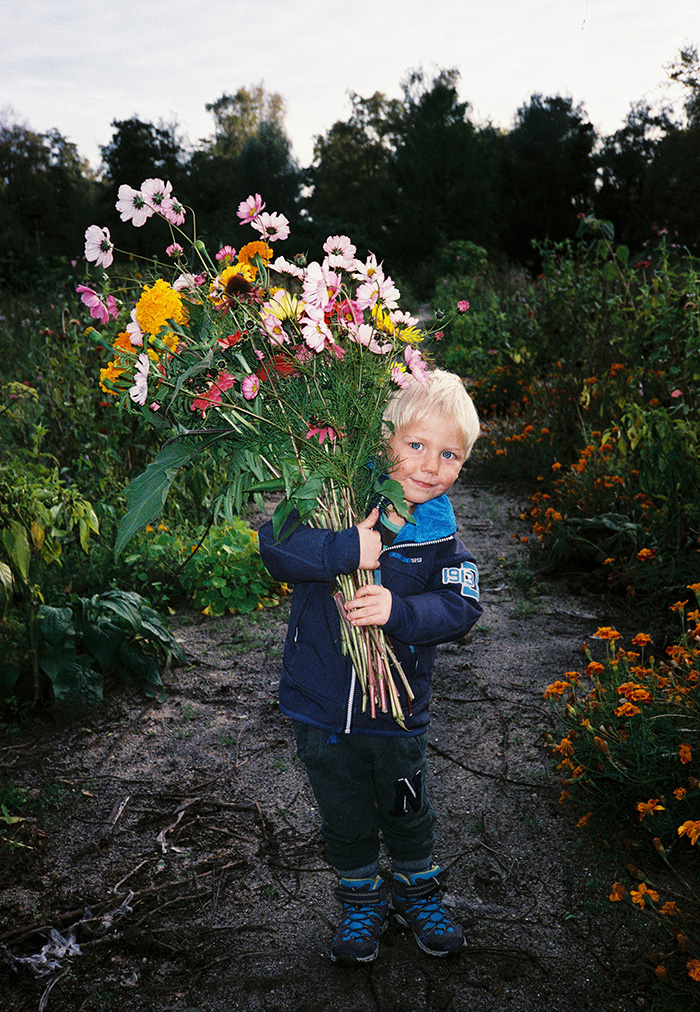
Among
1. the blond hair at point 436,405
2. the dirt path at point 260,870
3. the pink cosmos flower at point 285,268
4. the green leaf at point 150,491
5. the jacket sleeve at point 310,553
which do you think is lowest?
the dirt path at point 260,870

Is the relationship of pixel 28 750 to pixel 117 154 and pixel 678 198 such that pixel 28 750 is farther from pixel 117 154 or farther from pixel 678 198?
pixel 117 154

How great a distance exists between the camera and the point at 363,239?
2312 centimetres

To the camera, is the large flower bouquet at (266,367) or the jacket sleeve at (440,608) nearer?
the large flower bouquet at (266,367)

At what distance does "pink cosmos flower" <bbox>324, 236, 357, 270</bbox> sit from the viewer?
162 cm

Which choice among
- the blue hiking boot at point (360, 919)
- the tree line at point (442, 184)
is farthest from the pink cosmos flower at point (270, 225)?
the tree line at point (442, 184)

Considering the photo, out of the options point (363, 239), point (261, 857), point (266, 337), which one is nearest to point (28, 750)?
point (261, 857)

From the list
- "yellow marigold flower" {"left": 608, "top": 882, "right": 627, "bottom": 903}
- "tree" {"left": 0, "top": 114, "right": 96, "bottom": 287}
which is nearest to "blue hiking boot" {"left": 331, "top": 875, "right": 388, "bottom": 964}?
"yellow marigold flower" {"left": 608, "top": 882, "right": 627, "bottom": 903}

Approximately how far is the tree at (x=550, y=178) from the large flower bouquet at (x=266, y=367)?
24.3 meters

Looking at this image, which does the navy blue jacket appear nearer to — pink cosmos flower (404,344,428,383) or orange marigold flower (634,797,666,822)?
pink cosmos flower (404,344,428,383)

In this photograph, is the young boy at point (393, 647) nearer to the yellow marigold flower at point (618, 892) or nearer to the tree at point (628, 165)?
the yellow marigold flower at point (618, 892)

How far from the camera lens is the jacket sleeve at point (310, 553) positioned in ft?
5.36

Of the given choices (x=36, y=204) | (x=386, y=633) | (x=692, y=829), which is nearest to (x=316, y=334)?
(x=386, y=633)

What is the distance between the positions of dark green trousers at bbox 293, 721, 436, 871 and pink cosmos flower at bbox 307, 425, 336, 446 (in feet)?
2.53

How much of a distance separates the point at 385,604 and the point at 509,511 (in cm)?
413
